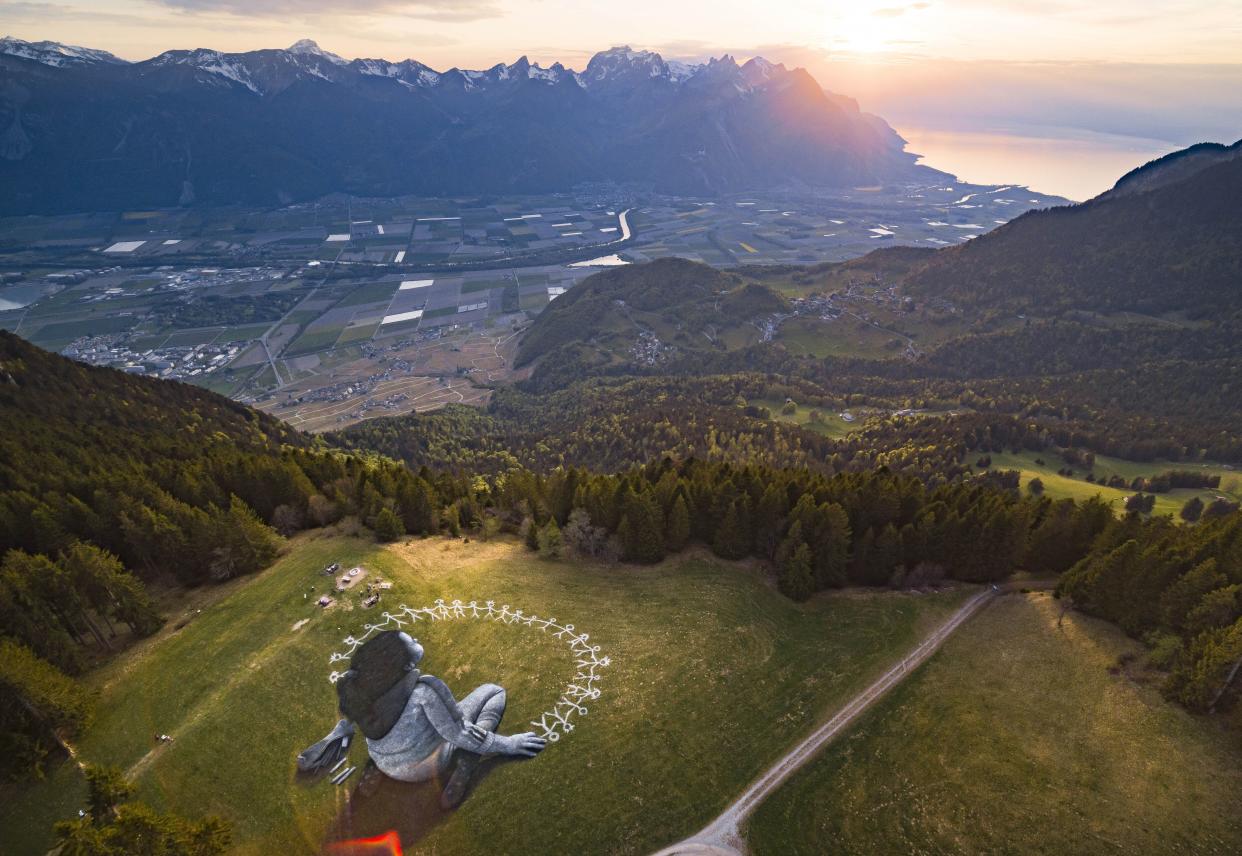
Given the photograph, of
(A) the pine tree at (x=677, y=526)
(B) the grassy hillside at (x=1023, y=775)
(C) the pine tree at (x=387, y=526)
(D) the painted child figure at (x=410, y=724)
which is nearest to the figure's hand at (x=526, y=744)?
(D) the painted child figure at (x=410, y=724)

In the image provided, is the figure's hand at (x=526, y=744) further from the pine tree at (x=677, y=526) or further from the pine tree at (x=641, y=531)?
the pine tree at (x=677, y=526)

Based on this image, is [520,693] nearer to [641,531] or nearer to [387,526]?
[641,531]

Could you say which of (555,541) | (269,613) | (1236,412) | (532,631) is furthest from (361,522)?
(1236,412)

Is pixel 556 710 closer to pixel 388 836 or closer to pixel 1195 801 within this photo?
pixel 388 836

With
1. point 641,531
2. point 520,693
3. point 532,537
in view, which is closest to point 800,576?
point 641,531

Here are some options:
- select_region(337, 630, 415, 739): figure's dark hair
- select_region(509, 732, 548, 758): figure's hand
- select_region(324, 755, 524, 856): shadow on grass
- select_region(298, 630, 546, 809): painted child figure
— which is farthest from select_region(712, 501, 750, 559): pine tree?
select_region(337, 630, 415, 739): figure's dark hair

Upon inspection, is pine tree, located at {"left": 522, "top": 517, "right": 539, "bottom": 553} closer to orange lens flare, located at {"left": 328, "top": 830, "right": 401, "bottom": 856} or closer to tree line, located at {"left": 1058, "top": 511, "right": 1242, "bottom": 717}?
orange lens flare, located at {"left": 328, "top": 830, "right": 401, "bottom": 856}
